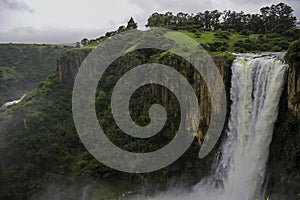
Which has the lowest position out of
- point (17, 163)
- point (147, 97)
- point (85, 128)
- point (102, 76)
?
Result: point (17, 163)

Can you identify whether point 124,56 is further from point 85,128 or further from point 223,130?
point 223,130

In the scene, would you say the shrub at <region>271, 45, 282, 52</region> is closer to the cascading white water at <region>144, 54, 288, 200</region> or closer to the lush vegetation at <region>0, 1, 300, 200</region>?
the lush vegetation at <region>0, 1, 300, 200</region>

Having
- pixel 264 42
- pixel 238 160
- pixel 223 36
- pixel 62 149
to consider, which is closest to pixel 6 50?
pixel 62 149

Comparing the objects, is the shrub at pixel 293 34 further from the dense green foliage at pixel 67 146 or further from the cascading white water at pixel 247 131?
the dense green foliage at pixel 67 146

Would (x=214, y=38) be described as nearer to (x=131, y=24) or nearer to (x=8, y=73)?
(x=131, y=24)

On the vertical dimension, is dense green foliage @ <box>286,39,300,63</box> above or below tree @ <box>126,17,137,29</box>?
below

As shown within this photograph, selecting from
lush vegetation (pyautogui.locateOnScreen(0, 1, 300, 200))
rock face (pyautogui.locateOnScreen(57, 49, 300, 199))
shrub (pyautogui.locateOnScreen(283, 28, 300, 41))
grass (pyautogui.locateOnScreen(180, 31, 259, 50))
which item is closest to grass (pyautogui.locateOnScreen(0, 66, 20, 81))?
lush vegetation (pyautogui.locateOnScreen(0, 1, 300, 200))

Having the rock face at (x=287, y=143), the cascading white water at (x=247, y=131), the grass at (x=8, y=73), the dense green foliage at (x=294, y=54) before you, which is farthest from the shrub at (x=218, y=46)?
the grass at (x=8, y=73)
